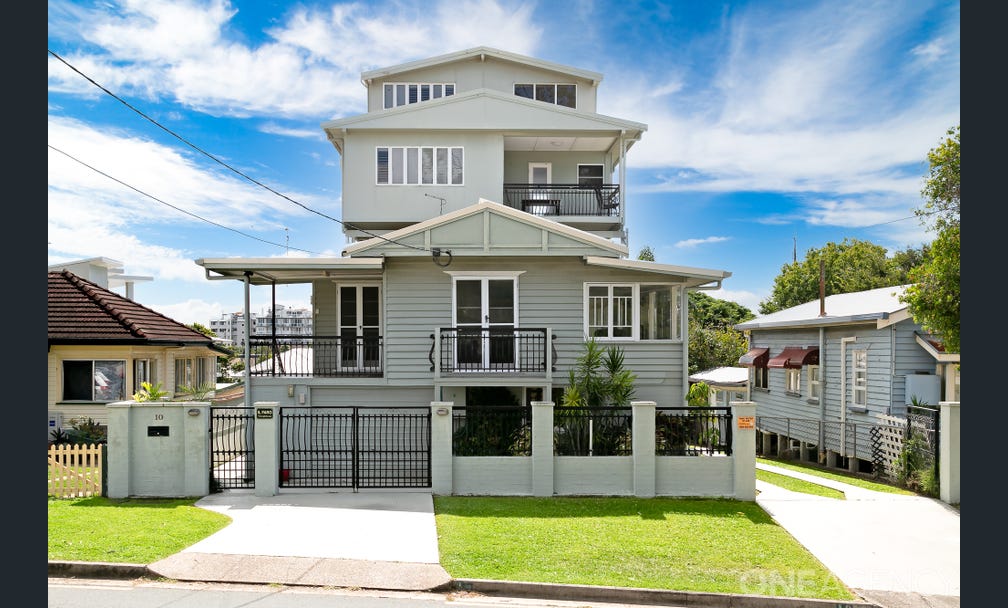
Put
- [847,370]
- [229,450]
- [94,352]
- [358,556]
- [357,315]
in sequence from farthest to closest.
Answer: 1. [847,370]
2. [94,352]
3. [357,315]
4. [229,450]
5. [358,556]

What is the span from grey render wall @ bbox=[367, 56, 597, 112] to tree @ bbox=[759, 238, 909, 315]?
89.1 ft

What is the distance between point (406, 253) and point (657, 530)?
8.40 meters

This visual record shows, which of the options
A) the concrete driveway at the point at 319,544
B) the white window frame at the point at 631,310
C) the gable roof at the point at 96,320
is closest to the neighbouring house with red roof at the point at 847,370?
the white window frame at the point at 631,310

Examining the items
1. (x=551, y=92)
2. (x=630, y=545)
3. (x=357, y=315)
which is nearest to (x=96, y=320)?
(x=357, y=315)

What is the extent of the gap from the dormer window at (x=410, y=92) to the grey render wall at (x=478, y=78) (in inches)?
5.8

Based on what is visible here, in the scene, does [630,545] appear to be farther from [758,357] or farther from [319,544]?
[758,357]

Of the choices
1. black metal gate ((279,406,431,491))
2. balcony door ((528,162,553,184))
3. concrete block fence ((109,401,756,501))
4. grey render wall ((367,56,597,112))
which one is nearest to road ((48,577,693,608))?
black metal gate ((279,406,431,491))

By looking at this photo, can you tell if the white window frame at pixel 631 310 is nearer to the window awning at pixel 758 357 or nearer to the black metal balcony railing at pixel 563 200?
the black metal balcony railing at pixel 563 200

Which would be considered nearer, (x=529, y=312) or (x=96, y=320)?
(x=529, y=312)

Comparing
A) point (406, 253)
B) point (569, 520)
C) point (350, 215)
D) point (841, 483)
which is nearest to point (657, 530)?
point (569, 520)

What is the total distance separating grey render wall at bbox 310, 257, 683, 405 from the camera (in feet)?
49.9

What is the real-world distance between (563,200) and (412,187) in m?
4.98

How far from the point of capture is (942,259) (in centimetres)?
1284

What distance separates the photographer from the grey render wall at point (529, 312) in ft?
49.9
